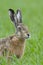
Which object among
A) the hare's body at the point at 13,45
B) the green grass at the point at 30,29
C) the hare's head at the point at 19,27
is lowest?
the green grass at the point at 30,29

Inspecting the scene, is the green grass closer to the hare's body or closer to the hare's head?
the hare's body

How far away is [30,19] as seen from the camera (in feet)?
44.1

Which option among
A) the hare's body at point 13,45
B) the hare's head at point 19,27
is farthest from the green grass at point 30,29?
the hare's head at point 19,27

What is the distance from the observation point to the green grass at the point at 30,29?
769 cm

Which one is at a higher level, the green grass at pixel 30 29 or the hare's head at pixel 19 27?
the hare's head at pixel 19 27

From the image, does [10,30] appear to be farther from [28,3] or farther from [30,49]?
[28,3]

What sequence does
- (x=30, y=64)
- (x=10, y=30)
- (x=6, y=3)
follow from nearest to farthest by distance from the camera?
(x=30, y=64) < (x=10, y=30) < (x=6, y=3)

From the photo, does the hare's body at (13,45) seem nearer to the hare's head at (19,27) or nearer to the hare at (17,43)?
the hare at (17,43)

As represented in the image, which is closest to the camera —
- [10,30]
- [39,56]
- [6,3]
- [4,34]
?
[39,56]

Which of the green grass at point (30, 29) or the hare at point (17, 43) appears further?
the hare at point (17, 43)

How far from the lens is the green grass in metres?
7.69

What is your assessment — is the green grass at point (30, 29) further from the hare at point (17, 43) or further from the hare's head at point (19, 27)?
the hare's head at point (19, 27)

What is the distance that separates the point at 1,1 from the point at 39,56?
36.3 ft

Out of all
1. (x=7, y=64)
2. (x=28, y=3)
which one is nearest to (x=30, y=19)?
(x=28, y=3)
